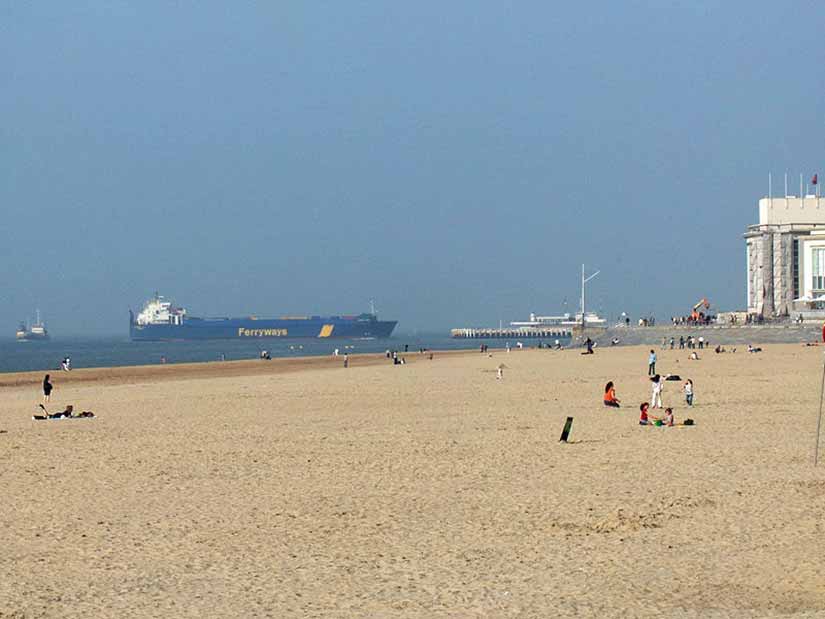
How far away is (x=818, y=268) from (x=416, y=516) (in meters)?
74.7

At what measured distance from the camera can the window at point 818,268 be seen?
79.6 metres

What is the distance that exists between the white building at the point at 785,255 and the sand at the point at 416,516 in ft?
202

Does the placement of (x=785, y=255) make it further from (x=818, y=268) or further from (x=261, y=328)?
(x=261, y=328)

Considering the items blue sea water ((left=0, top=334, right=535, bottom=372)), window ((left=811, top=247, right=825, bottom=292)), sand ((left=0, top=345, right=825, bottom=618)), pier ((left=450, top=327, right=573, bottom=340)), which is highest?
window ((left=811, top=247, right=825, bottom=292))

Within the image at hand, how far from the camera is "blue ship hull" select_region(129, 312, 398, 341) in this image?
589 feet

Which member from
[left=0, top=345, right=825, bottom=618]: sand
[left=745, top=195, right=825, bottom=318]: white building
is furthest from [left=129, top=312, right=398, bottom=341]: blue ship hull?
[left=0, top=345, right=825, bottom=618]: sand

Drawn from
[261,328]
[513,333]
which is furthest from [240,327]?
[513,333]

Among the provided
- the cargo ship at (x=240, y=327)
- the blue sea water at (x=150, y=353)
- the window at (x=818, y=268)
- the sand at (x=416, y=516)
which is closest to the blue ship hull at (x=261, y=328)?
the cargo ship at (x=240, y=327)

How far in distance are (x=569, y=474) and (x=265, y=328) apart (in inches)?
6828

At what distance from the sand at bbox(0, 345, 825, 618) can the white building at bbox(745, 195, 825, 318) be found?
61.6 m

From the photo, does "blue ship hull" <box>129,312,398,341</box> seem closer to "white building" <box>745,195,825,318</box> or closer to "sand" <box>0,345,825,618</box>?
"white building" <box>745,195,825,318</box>

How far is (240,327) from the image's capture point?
181750 mm

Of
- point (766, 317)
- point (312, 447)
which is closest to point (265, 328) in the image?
point (766, 317)

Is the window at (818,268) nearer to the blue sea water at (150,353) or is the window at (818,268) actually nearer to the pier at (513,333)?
the blue sea water at (150,353)
